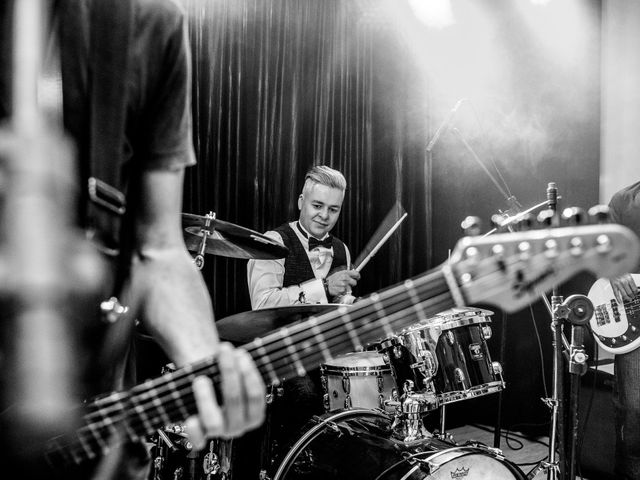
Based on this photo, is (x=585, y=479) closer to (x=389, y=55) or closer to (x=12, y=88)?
(x=389, y=55)

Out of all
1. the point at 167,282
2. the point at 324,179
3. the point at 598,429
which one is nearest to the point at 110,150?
the point at 167,282

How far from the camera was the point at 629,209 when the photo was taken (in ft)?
11.6

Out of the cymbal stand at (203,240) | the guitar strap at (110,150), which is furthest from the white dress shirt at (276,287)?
the guitar strap at (110,150)

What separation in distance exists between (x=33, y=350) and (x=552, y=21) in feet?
17.1

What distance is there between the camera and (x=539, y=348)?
4922 mm

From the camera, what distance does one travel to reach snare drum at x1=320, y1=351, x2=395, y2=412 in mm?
3023

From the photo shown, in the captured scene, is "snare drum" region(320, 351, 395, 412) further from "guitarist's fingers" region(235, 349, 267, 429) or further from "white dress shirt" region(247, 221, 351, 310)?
"guitarist's fingers" region(235, 349, 267, 429)

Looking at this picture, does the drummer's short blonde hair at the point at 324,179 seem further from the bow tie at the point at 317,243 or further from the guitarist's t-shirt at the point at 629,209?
the guitarist's t-shirt at the point at 629,209

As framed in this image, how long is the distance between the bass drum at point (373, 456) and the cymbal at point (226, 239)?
82cm

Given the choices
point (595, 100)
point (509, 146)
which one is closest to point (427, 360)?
point (509, 146)

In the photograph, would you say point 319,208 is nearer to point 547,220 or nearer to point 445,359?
point 445,359

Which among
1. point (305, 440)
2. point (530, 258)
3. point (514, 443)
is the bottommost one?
point (514, 443)

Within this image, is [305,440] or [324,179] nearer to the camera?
[305,440]

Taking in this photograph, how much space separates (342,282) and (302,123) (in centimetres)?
146
